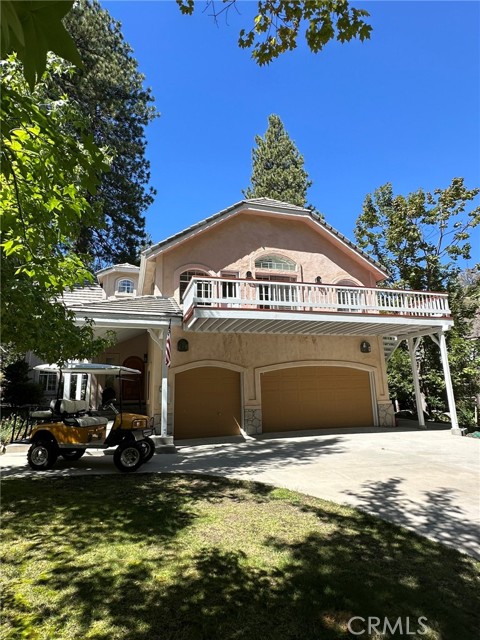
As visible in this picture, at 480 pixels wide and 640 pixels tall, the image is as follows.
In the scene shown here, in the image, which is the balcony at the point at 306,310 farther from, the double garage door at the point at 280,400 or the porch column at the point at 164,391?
the double garage door at the point at 280,400

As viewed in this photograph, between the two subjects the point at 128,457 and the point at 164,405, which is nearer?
the point at 128,457

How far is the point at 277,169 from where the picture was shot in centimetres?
3662

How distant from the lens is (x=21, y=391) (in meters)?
17.8

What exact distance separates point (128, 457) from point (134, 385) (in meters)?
13.3

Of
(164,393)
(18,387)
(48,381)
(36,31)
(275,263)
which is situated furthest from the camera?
(48,381)

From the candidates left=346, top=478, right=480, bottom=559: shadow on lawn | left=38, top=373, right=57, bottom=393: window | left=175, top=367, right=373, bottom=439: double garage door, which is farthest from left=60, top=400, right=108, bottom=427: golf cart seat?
left=38, top=373, right=57, bottom=393: window

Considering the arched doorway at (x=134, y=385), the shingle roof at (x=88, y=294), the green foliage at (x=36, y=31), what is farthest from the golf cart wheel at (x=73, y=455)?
the shingle roof at (x=88, y=294)

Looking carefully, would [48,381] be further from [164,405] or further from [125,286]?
[164,405]

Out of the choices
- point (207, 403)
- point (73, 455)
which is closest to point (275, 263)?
point (207, 403)

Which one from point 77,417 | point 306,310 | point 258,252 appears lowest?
point 77,417

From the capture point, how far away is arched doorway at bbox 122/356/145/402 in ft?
66.7

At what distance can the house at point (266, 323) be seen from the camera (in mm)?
12617

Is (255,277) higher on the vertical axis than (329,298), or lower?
higher

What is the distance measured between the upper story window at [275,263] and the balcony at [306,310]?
1.45 m
